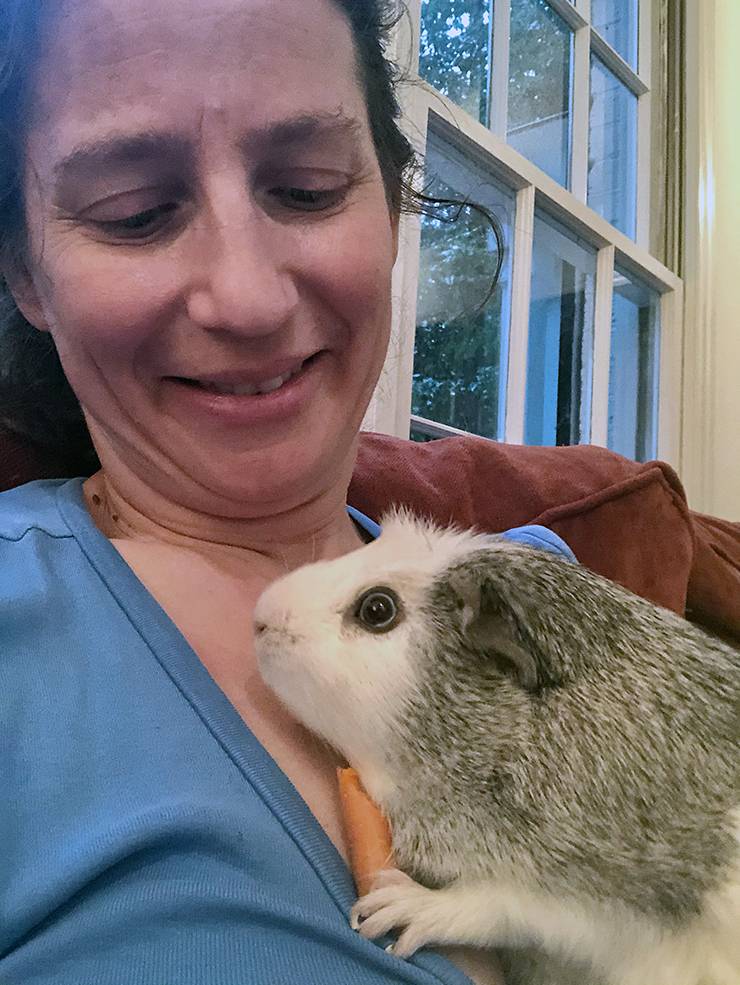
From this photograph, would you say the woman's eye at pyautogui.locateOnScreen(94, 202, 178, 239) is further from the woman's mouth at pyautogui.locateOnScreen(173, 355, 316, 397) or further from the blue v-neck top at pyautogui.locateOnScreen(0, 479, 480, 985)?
the blue v-neck top at pyautogui.locateOnScreen(0, 479, 480, 985)

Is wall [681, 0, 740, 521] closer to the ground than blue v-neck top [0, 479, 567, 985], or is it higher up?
higher up

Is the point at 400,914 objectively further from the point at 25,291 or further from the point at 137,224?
the point at 25,291

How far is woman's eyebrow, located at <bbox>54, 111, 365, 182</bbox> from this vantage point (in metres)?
0.74

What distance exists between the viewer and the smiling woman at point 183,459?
0.55 m

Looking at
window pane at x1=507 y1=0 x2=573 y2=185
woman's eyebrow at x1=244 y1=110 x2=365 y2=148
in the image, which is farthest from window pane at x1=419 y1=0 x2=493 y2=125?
woman's eyebrow at x1=244 y1=110 x2=365 y2=148

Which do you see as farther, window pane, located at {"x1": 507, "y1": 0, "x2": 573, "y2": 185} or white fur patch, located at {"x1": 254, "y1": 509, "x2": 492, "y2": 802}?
window pane, located at {"x1": 507, "y1": 0, "x2": 573, "y2": 185}

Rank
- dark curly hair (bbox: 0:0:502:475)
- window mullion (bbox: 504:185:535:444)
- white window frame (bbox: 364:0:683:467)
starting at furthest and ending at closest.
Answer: window mullion (bbox: 504:185:535:444), white window frame (bbox: 364:0:683:467), dark curly hair (bbox: 0:0:502:475)

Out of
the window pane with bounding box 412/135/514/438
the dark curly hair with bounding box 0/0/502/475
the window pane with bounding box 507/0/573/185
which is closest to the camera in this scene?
the dark curly hair with bounding box 0/0/502/475

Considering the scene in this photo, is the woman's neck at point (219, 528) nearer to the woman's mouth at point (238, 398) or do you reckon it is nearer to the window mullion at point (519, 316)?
the woman's mouth at point (238, 398)

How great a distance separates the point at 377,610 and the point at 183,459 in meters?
0.27

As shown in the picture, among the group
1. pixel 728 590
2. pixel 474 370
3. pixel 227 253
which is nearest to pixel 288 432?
pixel 227 253

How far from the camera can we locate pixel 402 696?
73 centimetres

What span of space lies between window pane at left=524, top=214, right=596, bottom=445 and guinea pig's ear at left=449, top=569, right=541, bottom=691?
1.90 m

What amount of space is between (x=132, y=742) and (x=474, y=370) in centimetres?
190
